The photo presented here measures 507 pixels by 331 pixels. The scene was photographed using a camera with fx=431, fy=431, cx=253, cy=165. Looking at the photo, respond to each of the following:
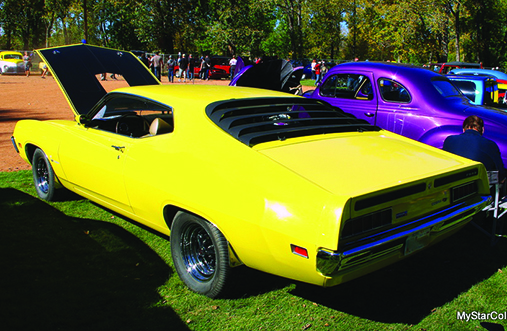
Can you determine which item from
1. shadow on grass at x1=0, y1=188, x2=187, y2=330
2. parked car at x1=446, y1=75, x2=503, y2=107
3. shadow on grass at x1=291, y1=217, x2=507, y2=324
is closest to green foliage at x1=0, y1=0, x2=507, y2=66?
parked car at x1=446, y1=75, x2=503, y2=107

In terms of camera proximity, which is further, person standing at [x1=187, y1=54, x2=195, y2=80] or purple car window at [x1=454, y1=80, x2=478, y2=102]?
Result: person standing at [x1=187, y1=54, x2=195, y2=80]

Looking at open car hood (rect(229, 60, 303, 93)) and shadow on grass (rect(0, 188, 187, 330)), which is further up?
open car hood (rect(229, 60, 303, 93))

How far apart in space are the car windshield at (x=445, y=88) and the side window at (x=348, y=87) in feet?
3.18

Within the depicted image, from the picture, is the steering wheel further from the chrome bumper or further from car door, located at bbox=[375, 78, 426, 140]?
car door, located at bbox=[375, 78, 426, 140]

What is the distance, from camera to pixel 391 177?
2.80 metres

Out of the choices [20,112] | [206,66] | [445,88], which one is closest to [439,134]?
[445,88]

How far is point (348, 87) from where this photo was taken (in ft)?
23.7

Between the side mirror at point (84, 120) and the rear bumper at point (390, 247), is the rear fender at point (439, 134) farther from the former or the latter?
the side mirror at point (84, 120)

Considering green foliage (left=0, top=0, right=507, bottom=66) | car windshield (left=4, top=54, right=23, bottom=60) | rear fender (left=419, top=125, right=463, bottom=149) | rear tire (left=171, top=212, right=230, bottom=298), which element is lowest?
rear tire (left=171, top=212, right=230, bottom=298)

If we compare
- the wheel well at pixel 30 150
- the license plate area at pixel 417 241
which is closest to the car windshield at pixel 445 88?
the license plate area at pixel 417 241

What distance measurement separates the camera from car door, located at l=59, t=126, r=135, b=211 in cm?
377

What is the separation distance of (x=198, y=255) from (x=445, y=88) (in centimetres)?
506

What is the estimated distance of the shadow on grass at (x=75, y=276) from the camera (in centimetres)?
292

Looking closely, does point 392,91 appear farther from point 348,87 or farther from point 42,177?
point 42,177
